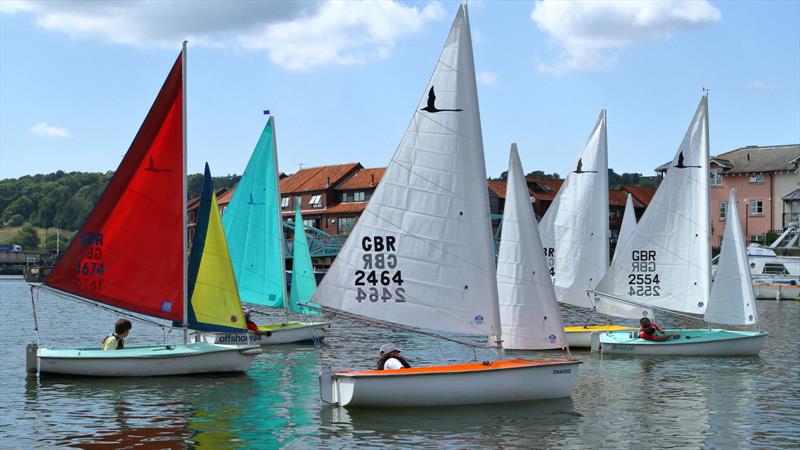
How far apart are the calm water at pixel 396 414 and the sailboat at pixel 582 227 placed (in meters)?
7.53

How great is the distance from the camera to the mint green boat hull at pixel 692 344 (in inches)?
1339

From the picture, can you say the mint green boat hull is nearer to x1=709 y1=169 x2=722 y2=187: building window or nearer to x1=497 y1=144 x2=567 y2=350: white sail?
x1=497 y1=144 x2=567 y2=350: white sail

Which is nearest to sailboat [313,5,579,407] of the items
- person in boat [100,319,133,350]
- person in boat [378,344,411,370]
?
person in boat [378,344,411,370]

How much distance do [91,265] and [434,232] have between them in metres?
10.7

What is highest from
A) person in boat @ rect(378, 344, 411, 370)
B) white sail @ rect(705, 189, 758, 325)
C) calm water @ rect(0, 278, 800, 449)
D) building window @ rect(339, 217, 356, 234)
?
building window @ rect(339, 217, 356, 234)

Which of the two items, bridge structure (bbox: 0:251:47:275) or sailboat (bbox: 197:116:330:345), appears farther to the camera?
bridge structure (bbox: 0:251:47:275)

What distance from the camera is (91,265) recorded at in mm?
27000

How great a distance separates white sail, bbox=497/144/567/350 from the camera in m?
23.9

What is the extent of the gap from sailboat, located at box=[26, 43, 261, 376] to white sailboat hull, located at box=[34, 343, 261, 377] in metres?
0.03

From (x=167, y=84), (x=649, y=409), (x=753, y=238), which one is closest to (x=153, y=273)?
(x=167, y=84)

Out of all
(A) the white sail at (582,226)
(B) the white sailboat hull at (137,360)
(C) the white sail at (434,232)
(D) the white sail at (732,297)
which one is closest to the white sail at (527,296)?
(C) the white sail at (434,232)

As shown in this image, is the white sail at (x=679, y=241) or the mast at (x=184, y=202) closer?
the mast at (x=184, y=202)

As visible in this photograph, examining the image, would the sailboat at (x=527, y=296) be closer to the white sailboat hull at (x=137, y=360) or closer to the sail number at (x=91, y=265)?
the white sailboat hull at (x=137, y=360)

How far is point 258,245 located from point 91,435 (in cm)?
1986
